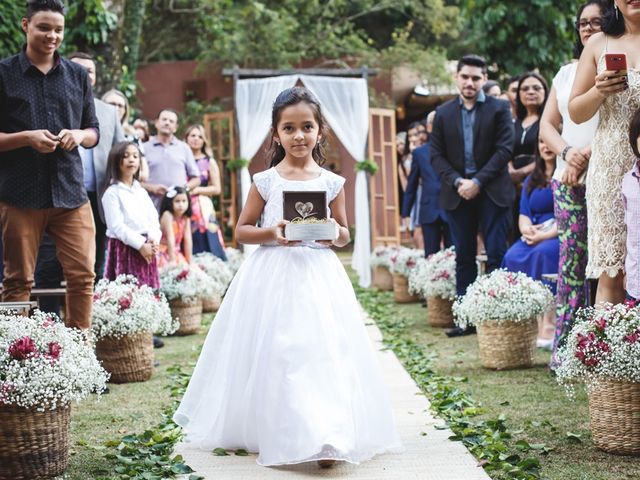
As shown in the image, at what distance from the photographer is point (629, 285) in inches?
168

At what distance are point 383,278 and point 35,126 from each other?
8.26 meters

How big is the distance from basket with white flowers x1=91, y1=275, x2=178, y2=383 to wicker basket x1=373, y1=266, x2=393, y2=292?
A: 6.93 m

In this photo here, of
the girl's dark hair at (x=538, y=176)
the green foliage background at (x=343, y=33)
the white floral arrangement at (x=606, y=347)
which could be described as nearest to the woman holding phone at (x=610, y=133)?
the white floral arrangement at (x=606, y=347)

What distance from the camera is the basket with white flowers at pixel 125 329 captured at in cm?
582

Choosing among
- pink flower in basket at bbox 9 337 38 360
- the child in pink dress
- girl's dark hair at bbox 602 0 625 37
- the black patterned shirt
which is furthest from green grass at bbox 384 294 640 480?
the child in pink dress

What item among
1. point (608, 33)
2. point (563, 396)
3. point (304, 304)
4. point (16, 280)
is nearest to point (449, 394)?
point (563, 396)

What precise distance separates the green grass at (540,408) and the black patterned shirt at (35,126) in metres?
2.55

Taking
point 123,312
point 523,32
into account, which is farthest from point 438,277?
point 523,32

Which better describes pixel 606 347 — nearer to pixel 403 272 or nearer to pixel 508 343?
pixel 508 343

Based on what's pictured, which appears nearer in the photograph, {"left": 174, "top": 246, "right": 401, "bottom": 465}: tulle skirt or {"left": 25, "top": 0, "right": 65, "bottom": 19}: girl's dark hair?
{"left": 174, "top": 246, "right": 401, "bottom": 465}: tulle skirt

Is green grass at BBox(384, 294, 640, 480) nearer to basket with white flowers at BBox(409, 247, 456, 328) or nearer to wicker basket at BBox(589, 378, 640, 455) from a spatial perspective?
wicker basket at BBox(589, 378, 640, 455)

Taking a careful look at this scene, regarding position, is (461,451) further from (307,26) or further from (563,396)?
(307,26)

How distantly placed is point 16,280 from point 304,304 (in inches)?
74.6

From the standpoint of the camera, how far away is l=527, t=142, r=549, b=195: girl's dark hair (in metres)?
6.62
